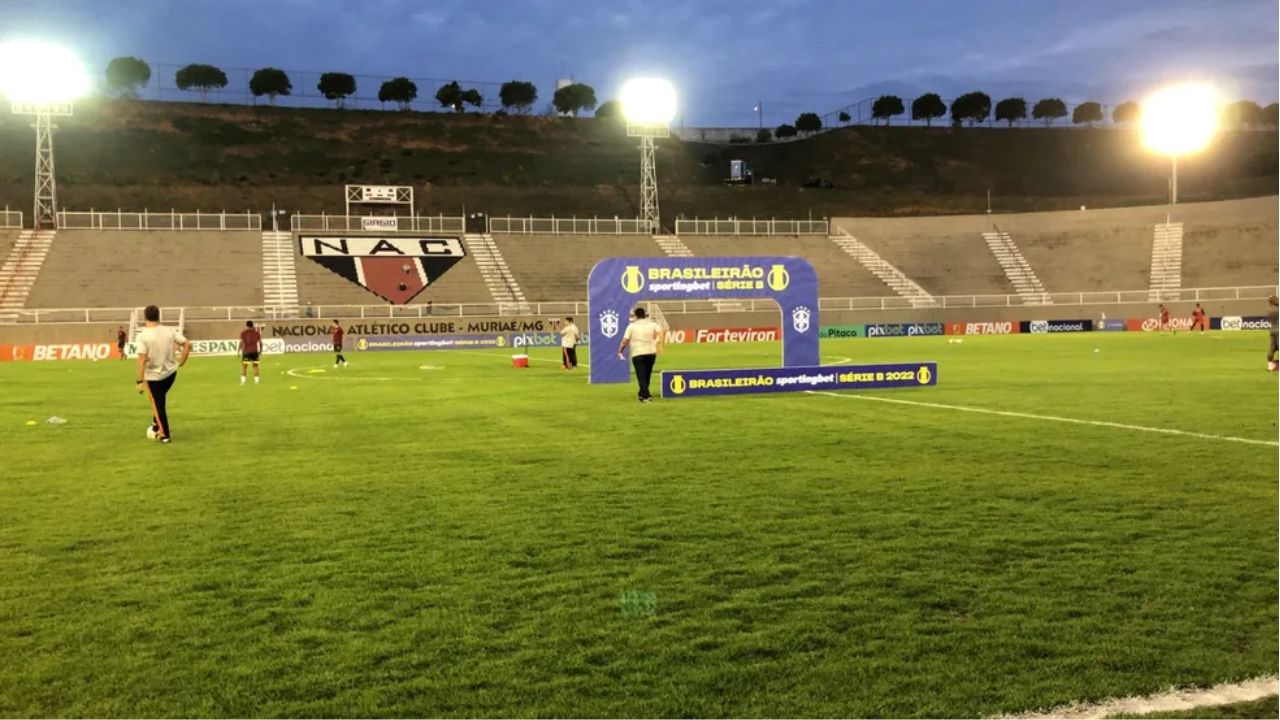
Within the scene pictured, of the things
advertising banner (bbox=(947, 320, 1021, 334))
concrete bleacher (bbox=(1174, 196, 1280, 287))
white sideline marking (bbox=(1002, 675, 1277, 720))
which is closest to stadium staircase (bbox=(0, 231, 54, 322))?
advertising banner (bbox=(947, 320, 1021, 334))

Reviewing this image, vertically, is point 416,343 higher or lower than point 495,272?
lower

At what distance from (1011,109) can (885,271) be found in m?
67.4

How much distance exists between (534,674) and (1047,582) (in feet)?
11.6

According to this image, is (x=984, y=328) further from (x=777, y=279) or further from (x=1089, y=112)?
(x=1089, y=112)

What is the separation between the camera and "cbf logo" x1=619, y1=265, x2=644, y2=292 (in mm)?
25648

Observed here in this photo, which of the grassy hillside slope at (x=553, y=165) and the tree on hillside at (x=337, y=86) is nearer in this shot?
the grassy hillside slope at (x=553, y=165)

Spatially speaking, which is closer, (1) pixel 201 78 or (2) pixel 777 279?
(2) pixel 777 279

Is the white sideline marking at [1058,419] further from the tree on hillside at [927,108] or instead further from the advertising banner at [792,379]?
the tree on hillside at [927,108]

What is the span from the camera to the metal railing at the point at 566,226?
67.4 m

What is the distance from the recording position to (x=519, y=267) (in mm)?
63250

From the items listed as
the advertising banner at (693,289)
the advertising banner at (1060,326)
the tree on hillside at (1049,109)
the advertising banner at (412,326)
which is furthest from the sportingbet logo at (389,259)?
the tree on hillside at (1049,109)

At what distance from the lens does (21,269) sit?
5316 cm

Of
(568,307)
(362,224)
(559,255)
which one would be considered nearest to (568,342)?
(568,307)

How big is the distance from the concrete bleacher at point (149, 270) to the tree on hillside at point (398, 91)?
57717mm
